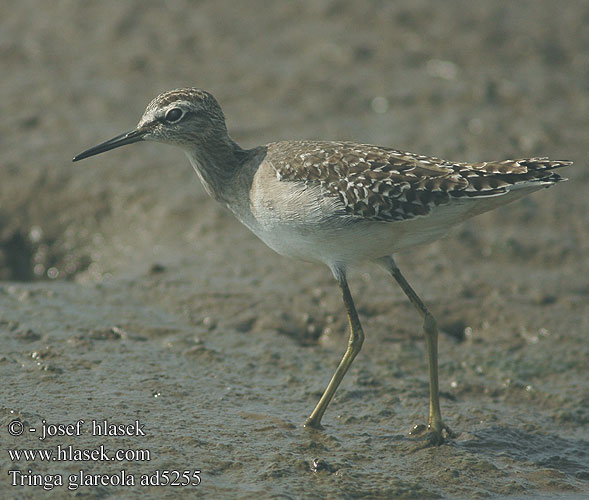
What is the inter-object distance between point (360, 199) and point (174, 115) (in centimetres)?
196

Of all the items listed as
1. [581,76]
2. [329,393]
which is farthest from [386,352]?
[581,76]

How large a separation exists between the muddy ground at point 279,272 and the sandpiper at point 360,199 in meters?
0.69

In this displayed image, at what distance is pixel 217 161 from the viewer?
8055 millimetres

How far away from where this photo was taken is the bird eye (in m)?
7.95

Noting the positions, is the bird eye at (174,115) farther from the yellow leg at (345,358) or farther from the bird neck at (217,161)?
the yellow leg at (345,358)

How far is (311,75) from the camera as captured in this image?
13.5 m

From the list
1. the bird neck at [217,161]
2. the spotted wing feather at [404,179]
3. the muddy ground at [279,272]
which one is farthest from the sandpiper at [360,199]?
the muddy ground at [279,272]

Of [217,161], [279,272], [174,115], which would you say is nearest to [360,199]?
[217,161]

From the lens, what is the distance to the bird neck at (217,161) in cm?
800

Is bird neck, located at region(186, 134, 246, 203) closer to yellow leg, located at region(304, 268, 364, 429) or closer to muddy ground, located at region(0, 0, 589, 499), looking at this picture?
yellow leg, located at region(304, 268, 364, 429)

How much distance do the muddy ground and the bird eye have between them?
2070 millimetres

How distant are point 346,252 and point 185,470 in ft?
6.89

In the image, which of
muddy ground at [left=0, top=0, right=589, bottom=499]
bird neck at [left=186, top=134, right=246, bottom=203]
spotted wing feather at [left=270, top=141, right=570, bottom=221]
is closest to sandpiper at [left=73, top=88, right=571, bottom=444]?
spotted wing feather at [left=270, top=141, right=570, bottom=221]

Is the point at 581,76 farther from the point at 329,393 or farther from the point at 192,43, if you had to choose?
the point at 329,393
